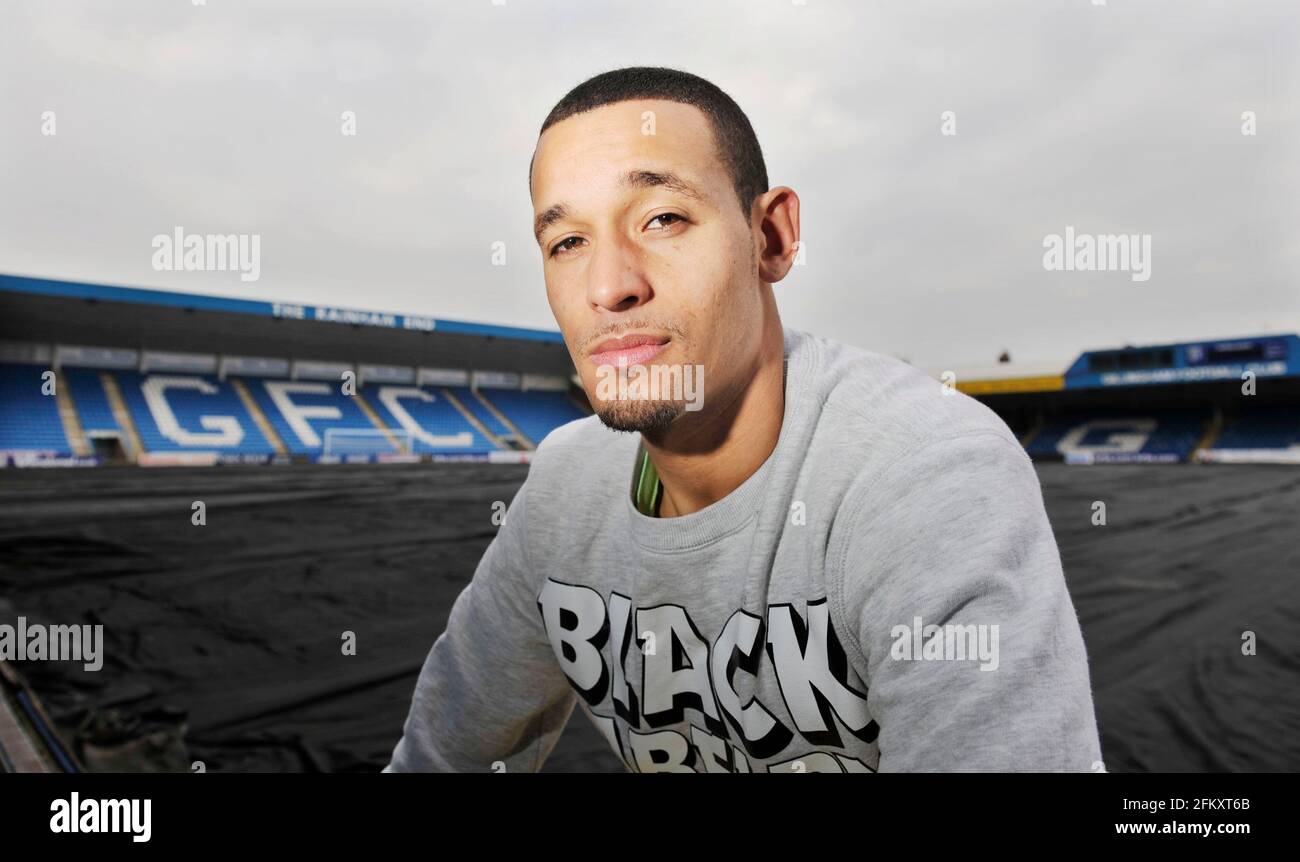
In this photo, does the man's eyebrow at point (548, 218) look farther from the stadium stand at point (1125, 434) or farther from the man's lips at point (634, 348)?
the stadium stand at point (1125, 434)

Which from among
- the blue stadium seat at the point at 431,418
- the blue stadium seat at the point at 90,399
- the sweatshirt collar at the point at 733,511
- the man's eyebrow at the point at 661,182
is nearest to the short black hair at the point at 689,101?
the man's eyebrow at the point at 661,182

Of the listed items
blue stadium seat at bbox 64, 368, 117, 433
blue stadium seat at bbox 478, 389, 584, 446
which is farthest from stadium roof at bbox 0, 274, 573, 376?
blue stadium seat at bbox 478, 389, 584, 446

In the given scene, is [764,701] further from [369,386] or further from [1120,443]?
[1120,443]

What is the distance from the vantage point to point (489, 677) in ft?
5.24

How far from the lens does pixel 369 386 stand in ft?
79.7

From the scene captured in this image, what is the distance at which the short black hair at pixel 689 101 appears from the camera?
1297 mm

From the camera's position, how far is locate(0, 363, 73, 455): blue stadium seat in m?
17.4

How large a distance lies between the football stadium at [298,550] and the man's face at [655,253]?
1.25m

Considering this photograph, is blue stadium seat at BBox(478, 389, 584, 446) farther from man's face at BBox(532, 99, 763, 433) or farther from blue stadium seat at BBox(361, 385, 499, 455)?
man's face at BBox(532, 99, 763, 433)

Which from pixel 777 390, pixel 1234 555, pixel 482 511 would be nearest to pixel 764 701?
pixel 777 390

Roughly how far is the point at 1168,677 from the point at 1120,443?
28.5 m

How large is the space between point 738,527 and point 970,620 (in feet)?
1.47

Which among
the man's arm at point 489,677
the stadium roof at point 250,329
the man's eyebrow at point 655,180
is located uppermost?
the stadium roof at point 250,329

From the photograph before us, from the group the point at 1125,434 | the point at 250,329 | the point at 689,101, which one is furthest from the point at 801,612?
the point at 1125,434
